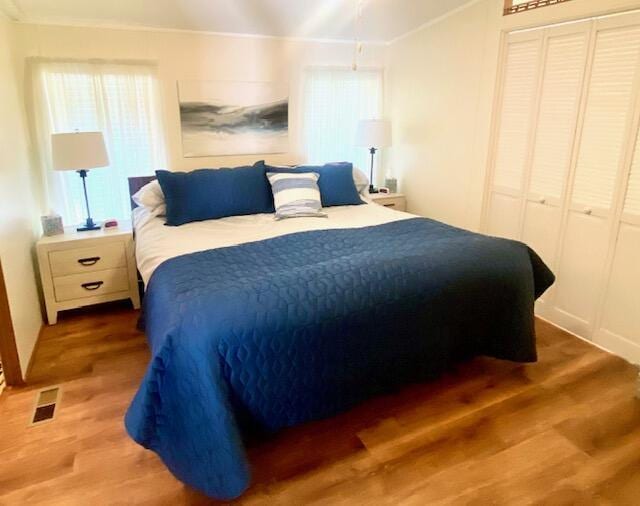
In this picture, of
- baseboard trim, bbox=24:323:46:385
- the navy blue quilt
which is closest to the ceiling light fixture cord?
the navy blue quilt

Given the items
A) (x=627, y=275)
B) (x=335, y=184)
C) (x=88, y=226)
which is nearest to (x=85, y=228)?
(x=88, y=226)

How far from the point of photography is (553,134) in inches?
106

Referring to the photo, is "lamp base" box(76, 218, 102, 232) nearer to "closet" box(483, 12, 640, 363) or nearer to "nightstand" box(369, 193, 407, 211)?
"nightstand" box(369, 193, 407, 211)

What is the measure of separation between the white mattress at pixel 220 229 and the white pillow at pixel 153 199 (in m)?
0.06

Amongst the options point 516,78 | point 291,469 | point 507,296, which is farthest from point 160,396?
point 516,78

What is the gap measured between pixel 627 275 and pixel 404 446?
5.47 ft

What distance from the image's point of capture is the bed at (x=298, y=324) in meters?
1.48

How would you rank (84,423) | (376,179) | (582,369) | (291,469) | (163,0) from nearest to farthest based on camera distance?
(291,469) < (84,423) < (582,369) < (163,0) < (376,179)

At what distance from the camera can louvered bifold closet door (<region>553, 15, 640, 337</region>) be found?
227 centimetres

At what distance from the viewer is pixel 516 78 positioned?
9.50 feet

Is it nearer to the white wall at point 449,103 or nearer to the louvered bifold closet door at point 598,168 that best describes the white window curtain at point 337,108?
the white wall at point 449,103

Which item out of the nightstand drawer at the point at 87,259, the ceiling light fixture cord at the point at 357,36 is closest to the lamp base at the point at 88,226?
the nightstand drawer at the point at 87,259

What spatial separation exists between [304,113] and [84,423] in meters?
2.98

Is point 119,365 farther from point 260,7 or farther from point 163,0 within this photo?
point 260,7
